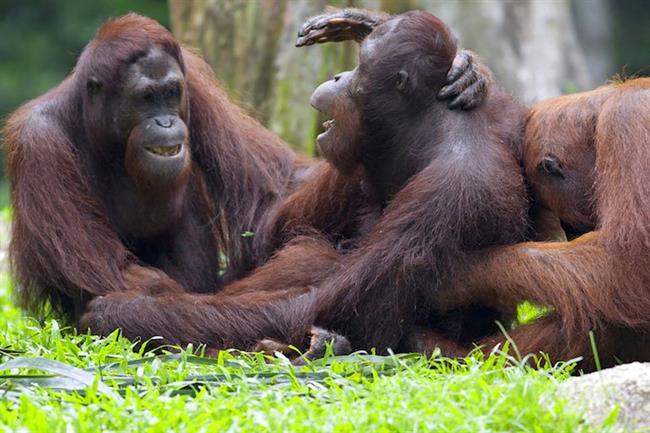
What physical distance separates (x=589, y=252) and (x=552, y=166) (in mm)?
424

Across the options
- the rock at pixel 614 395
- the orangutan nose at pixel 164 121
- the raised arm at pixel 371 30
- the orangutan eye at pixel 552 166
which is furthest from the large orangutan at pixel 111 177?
the rock at pixel 614 395

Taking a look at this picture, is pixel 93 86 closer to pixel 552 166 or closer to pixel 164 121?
pixel 164 121

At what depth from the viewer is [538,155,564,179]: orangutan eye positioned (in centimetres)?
442

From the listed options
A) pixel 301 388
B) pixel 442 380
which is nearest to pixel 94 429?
pixel 301 388

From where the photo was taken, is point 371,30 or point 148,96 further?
point 371,30

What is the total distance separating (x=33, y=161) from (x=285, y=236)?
1.09 metres

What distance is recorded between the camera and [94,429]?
317 centimetres

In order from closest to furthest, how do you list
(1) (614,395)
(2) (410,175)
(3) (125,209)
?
(1) (614,395)
(2) (410,175)
(3) (125,209)

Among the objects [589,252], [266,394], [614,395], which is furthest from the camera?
[589,252]

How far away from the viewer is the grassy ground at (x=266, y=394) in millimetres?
3203

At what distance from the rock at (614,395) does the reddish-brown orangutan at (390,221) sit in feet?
3.34

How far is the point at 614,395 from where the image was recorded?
3.38m

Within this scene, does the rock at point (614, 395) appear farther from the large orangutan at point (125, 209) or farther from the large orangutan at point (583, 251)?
the large orangutan at point (125, 209)

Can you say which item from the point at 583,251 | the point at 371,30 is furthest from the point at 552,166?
the point at 371,30
